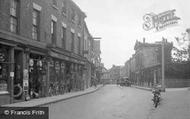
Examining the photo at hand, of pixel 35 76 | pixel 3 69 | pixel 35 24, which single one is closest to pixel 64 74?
pixel 35 76

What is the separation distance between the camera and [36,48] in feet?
83.8

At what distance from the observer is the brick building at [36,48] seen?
20.9 meters

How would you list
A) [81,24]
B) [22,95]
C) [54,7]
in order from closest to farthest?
[22,95], [54,7], [81,24]

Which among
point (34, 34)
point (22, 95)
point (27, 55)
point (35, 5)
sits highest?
point (35, 5)

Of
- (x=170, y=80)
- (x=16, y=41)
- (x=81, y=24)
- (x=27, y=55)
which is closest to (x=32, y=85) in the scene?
(x=27, y=55)

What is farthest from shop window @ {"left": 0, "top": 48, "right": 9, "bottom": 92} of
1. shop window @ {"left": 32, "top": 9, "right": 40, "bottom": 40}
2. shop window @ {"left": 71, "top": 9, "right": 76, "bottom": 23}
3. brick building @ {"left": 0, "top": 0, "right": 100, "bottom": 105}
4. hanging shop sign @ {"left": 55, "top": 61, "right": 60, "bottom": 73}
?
shop window @ {"left": 71, "top": 9, "right": 76, "bottom": 23}

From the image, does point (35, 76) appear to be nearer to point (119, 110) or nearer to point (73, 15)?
point (119, 110)

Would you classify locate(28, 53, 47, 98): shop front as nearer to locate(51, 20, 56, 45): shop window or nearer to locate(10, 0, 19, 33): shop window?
locate(10, 0, 19, 33): shop window

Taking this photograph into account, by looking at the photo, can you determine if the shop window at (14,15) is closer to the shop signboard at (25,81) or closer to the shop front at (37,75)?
the shop signboard at (25,81)

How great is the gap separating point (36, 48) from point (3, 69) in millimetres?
5264

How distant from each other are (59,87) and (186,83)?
Result: 2724cm

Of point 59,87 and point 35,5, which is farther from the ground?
point 35,5

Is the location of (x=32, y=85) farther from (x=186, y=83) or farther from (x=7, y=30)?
(x=186, y=83)

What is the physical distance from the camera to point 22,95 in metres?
22.9
